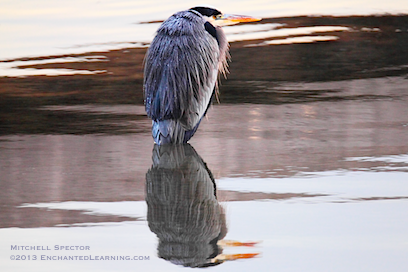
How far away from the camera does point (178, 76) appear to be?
680 cm

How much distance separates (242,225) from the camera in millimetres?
4781

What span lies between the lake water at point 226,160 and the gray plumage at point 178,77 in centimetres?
21

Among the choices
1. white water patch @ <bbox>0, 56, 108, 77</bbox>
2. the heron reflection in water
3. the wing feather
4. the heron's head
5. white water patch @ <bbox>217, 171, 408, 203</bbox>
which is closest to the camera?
the heron reflection in water

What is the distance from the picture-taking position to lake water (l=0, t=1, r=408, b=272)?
444 cm

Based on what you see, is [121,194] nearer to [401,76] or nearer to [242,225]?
[242,225]

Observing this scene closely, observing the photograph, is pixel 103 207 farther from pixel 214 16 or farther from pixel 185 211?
pixel 214 16

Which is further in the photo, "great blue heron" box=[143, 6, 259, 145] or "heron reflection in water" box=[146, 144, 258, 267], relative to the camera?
"great blue heron" box=[143, 6, 259, 145]

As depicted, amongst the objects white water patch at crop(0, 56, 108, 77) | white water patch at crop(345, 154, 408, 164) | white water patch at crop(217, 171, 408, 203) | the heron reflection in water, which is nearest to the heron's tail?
the heron reflection in water

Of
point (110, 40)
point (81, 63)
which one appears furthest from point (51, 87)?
point (110, 40)

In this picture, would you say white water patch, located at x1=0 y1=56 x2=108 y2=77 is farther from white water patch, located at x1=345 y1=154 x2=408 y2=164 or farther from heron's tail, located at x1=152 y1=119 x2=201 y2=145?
white water patch, located at x1=345 y1=154 x2=408 y2=164

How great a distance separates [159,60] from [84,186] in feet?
5.11

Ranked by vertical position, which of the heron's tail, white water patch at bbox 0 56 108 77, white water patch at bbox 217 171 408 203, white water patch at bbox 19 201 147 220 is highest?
white water patch at bbox 0 56 108 77

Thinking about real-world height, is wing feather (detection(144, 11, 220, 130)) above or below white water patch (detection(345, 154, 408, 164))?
above

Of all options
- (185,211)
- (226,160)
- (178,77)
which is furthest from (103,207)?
(178,77)
